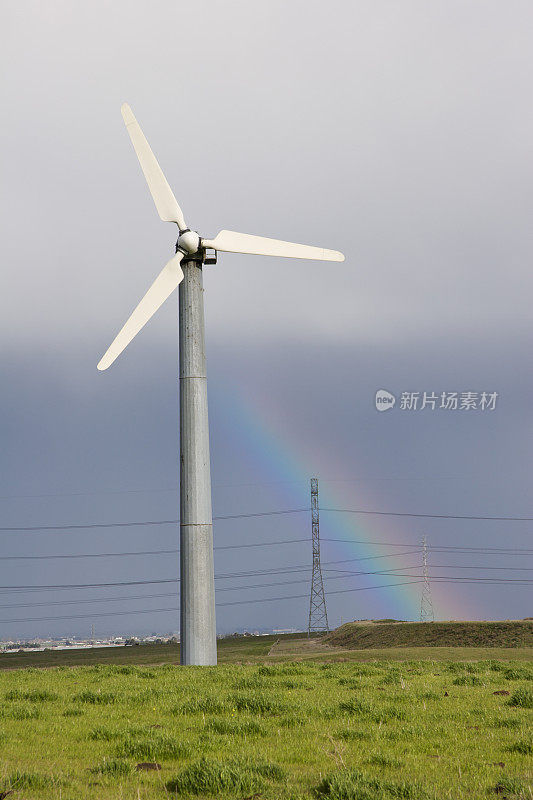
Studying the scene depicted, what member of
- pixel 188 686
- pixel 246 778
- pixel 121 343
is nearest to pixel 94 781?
pixel 246 778

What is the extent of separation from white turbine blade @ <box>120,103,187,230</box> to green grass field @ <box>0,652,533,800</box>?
25.1 m

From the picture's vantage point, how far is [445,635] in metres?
70.9

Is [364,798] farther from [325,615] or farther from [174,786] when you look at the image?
[325,615]

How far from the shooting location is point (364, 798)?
7203 mm

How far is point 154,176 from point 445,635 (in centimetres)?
5359

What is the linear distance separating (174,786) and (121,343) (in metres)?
Result: 26.7

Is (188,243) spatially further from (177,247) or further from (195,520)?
(195,520)

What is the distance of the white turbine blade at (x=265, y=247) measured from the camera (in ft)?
118

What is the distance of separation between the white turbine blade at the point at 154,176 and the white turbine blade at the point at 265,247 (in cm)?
Result: 229

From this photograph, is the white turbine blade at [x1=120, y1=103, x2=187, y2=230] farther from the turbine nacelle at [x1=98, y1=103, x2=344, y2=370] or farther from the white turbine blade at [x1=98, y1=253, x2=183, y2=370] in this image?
the white turbine blade at [x1=98, y1=253, x2=183, y2=370]

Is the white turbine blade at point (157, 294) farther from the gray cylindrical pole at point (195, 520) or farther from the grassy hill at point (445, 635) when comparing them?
the grassy hill at point (445, 635)

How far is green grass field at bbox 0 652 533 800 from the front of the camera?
7895 millimetres

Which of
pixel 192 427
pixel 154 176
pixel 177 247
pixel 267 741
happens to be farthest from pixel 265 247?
pixel 267 741

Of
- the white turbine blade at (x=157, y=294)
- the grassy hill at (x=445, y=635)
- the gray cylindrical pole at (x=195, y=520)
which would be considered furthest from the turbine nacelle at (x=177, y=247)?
the grassy hill at (x=445, y=635)
